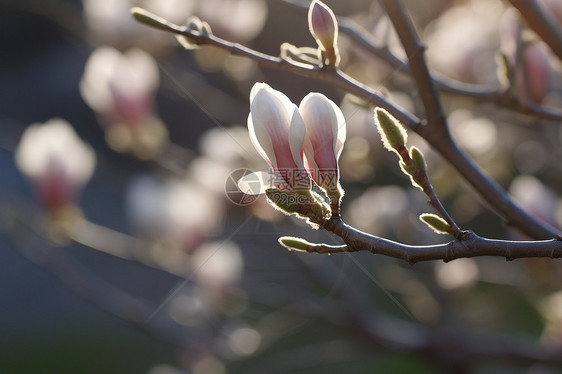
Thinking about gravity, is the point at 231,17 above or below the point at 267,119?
above

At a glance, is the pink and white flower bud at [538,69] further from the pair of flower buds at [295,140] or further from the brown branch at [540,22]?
the pair of flower buds at [295,140]

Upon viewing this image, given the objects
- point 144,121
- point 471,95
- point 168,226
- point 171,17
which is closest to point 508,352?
point 471,95

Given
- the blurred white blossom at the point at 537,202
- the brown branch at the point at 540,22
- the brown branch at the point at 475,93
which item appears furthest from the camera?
the blurred white blossom at the point at 537,202

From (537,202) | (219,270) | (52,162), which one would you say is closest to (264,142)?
(537,202)

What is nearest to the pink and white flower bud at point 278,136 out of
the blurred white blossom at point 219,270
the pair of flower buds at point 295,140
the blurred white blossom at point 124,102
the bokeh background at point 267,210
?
the pair of flower buds at point 295,140

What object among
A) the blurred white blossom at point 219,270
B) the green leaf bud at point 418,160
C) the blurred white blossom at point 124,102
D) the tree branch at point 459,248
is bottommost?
the tree branch at point 459,248

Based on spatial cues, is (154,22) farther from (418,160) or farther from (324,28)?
(418,160)

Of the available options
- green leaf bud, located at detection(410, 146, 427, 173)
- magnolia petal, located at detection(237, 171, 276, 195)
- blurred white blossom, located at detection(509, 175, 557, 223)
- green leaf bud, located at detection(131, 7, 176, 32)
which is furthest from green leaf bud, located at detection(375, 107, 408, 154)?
blurred white blossom, located at detection(509, 175, 557, 223)
